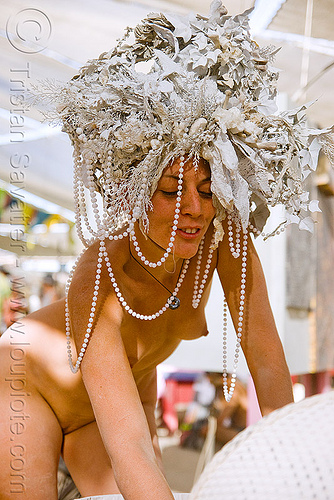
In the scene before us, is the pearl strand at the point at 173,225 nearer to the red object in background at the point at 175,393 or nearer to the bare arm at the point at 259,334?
the bare arm at the point at 259,334

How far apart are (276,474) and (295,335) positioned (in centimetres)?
184

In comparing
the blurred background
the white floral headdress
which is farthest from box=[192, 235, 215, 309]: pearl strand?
the blurred background

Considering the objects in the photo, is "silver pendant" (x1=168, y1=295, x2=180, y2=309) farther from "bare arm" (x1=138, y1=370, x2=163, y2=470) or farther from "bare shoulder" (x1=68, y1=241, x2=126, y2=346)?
"bare arm" (x1=138, y1=370, x2=163, y2=470)

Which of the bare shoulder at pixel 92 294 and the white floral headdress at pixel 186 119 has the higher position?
the white floral headdress at pixel 186 119

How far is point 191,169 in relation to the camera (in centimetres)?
89

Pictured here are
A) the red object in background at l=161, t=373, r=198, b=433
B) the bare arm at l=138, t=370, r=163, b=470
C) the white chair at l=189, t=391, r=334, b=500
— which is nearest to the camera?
the white chair at l=189, t=391, r=334, b=500

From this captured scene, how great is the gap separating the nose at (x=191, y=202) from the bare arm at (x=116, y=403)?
192mm

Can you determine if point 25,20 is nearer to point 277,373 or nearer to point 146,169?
point 146,169

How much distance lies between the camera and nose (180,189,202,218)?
0.89 m

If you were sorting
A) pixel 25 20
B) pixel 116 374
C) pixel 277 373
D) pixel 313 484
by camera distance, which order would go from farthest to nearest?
pixel 25 20 → pixel 277 373 → pixel 116 374 → pixel 313 484

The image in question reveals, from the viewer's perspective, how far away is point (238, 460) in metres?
0.57

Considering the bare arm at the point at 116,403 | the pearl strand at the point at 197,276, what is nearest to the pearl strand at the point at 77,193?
the bare arm at the point at 116,403

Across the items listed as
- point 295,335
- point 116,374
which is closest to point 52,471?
point 116,374

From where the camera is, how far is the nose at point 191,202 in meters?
0.89
